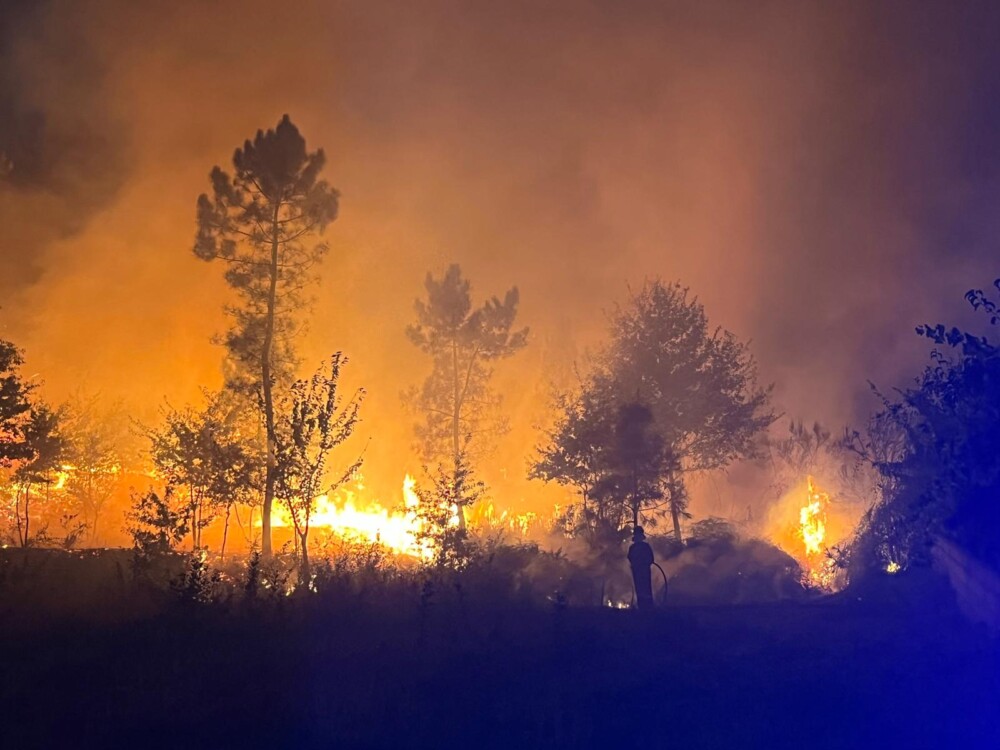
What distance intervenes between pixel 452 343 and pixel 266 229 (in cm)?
1871

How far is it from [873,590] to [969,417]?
9237 mm

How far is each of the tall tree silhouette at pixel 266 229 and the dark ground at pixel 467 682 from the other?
16079mm

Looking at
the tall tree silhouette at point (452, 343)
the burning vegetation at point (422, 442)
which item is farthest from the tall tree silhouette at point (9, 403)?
the tall tree silhouette at point (452, 343)

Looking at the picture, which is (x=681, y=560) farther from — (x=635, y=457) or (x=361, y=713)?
(x=361, y=713)

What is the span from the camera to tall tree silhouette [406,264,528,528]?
46.2 m

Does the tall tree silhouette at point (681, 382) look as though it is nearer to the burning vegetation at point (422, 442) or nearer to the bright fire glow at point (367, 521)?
the burning vegetation at point (422, 442)

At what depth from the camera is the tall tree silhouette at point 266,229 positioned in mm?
28750

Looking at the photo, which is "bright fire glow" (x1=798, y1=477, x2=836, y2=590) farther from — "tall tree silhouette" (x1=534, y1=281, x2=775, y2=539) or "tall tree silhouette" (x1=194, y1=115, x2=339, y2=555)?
"tall tree silhouette" (x1=194, y1=115, x2=339, y2=555)

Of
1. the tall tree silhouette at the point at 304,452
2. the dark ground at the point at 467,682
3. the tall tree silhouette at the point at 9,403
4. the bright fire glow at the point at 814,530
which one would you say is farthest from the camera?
the bright fire glow at the point at 814,530

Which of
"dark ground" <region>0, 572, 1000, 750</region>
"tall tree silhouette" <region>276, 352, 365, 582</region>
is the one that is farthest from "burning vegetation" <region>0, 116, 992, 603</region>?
"dark ground" <region>0, 572, 1000, 750</region>

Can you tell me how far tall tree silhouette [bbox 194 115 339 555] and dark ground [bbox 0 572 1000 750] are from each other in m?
16.1

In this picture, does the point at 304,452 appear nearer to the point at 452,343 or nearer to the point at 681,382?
the point at 681,382

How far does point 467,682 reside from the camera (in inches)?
456

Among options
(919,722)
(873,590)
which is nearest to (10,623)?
(919,722)
